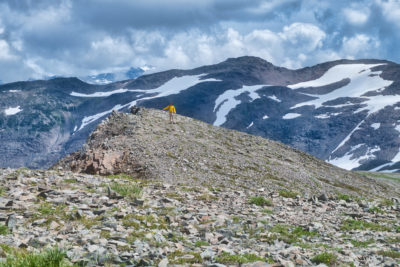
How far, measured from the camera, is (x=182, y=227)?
49.6 ft

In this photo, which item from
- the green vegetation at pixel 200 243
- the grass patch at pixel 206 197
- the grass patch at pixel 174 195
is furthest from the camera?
the grass patch at pixel 206 197

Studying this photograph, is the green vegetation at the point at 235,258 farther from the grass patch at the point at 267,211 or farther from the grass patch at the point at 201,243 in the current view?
the grass patch at the point at 267,211

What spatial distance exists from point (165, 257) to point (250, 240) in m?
4.33

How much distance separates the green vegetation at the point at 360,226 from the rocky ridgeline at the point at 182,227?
4 cm

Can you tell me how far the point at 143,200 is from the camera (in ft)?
59.4

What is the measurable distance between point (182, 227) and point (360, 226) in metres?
8.47

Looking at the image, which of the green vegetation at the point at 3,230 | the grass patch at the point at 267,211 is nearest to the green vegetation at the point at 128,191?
the grass patch at the point at 267,211

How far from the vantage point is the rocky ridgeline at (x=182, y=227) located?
36.6 ft

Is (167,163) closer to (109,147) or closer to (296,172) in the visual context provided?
(109,147)

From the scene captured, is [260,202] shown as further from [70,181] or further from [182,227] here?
[70,181]

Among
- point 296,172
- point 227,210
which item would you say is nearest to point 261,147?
point 296,172

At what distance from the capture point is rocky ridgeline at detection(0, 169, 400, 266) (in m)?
11.2

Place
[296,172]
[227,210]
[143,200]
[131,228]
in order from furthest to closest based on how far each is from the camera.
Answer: [296,172] → [227,210] → [143,200] → [131,228]

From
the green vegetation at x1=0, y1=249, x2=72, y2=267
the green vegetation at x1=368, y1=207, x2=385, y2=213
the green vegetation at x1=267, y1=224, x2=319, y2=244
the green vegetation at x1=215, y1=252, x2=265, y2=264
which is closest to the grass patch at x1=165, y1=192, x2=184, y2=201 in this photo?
the green vegetation at x1=267, y1=224, x2=319, y2=244
